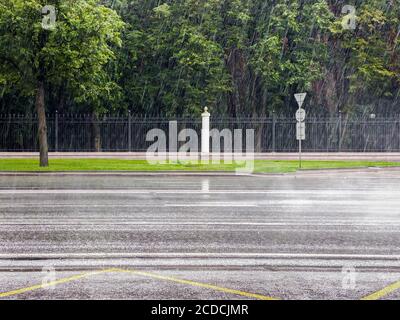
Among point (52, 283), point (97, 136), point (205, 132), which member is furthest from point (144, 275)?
point (97, 136)

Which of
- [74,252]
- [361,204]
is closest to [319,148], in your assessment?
[361,204]

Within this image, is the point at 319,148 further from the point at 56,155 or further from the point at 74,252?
the point at 74,252

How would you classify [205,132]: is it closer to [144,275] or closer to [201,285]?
[144,275]

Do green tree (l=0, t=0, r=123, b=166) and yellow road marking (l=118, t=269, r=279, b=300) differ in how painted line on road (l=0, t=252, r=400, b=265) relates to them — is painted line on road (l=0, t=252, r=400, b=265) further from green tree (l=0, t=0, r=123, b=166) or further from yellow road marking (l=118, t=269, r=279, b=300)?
green tree (l=0, t=0, r=123, b=166)

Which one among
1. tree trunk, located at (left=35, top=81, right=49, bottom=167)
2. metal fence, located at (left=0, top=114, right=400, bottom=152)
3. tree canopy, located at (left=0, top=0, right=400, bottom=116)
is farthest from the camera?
tree canopy, located at (left=0, top=0, right=400, bottom=116)

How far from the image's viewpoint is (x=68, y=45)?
86.0 ft

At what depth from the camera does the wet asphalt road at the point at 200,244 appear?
6.23m

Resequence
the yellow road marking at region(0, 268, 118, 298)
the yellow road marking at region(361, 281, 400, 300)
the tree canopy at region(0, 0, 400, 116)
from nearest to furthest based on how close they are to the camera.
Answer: the yellow road marking at region(361, 281, 400, 300) < the yellow road marking at region(0, 268, 118, 298) < the tree canopy at region(0, 0, 400, 116)

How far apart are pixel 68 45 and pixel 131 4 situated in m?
19.2

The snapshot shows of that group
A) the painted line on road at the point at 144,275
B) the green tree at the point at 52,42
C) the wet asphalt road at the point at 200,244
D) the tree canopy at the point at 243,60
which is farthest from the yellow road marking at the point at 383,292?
the tree canopy at the point at 243,60

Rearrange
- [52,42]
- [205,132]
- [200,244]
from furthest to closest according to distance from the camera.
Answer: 1. [205,132]
2. [52,42]
3. [200,244]

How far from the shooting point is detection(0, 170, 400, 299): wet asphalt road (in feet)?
20.5

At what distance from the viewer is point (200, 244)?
28.4 ft

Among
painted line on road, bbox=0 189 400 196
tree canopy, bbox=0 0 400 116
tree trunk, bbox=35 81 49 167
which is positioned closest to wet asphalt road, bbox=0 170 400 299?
painted line on road, bbox=0 189 400 196
